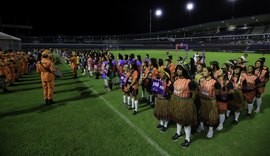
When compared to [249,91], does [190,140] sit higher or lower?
lower

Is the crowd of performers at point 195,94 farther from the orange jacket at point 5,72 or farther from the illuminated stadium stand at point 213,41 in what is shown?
the illuminated stadium stand at point 213,41

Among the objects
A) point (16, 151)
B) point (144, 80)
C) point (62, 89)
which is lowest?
point (16, 151)

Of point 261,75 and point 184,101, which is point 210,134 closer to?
point 184,101

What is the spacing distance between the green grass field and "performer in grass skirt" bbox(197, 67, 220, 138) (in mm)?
741

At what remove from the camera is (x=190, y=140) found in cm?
525

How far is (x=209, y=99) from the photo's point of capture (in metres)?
4.91

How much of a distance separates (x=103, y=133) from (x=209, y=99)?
3.28 metres

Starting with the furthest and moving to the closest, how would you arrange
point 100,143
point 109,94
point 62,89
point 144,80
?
point 62,89 < point 109,94 < point 144,80 < point 100,143

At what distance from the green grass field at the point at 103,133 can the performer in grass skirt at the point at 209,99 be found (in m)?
0.74

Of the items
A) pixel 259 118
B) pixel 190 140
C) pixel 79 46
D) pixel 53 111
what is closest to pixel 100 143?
pixel 190 140

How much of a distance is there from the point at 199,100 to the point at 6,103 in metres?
8.74

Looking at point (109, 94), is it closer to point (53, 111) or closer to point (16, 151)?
point (53, 111)

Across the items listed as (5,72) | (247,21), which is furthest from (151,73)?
(247,21)

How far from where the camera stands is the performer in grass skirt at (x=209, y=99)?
15.9ft
